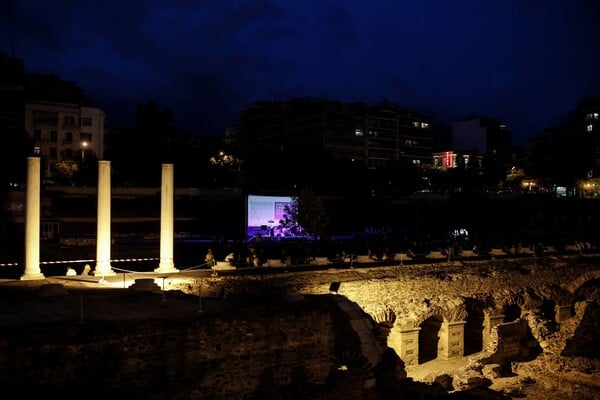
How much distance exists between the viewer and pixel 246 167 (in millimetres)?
56406

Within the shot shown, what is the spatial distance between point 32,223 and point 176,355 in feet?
31.5

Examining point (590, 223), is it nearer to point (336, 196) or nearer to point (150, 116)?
point (336, 196)

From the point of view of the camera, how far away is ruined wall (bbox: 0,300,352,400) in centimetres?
1088

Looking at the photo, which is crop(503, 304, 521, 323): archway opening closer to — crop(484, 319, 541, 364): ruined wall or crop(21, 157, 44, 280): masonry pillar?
crop(484, 319, 541, 364): ruined wall

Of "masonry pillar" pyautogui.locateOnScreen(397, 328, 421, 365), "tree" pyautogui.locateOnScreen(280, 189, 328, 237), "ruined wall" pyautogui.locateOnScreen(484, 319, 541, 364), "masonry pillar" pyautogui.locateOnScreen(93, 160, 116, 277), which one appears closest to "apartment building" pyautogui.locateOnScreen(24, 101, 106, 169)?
"tree" pyautogui.locateOnScreen(280, 189, 328, 237)

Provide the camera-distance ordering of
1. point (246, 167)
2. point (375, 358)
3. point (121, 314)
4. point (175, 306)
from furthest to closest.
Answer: point (246, 167) → point (375, 358) → point (175, 306) → point (121, 314)

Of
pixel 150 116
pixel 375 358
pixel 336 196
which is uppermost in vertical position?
pixel 150 116

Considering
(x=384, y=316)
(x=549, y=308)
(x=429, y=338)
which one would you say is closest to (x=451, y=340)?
(x=429, y=338)

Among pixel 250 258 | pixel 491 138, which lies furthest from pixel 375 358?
pixel 491 138

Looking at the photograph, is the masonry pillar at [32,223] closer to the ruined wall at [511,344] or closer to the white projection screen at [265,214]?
the ruined wall at [511,344]

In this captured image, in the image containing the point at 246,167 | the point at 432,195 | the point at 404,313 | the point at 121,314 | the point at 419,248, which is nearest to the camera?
the point at 121,314

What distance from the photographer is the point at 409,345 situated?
67.5ft

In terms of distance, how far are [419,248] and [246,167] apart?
89.4ft

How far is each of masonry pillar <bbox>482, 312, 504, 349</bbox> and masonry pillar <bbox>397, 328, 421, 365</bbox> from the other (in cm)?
431
